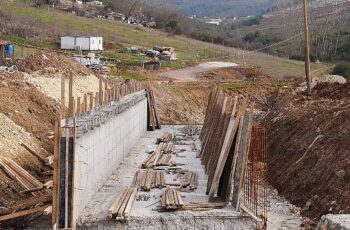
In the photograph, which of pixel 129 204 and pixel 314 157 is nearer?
pixel 129 204

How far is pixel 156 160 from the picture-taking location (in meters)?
18.1

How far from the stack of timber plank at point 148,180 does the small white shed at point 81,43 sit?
42.5 meters

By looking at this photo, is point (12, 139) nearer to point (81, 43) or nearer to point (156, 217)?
point (156, 217)

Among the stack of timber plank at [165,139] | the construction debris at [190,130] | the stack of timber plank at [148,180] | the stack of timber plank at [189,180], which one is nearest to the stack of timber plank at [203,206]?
the stack of timber plank at [189,180]

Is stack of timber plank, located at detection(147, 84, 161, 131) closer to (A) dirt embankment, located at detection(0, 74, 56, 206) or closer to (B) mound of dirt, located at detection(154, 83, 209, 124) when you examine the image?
(B) mound of dirt, located at detection(154, 83, 209, 124)

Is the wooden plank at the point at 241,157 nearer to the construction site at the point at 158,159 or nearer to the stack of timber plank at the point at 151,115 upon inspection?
the construction site at the point at 158,159

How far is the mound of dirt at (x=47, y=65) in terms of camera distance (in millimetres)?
27750

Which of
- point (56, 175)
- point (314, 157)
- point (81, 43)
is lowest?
point (314, 157)

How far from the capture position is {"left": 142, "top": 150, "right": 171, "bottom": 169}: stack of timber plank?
17.4 meters

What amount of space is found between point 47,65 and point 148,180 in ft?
50.8

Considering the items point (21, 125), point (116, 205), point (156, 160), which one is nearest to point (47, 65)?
point (21, 125)

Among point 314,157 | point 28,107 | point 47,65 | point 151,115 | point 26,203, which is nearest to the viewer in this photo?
point 26,203

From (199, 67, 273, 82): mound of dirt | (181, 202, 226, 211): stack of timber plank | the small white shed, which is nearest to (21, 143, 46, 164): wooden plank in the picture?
(181, 202, 226, 211): stack of timber plank

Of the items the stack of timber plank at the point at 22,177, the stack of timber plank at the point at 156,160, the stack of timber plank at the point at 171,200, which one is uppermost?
the stack of timber plank at the point at 22,177
